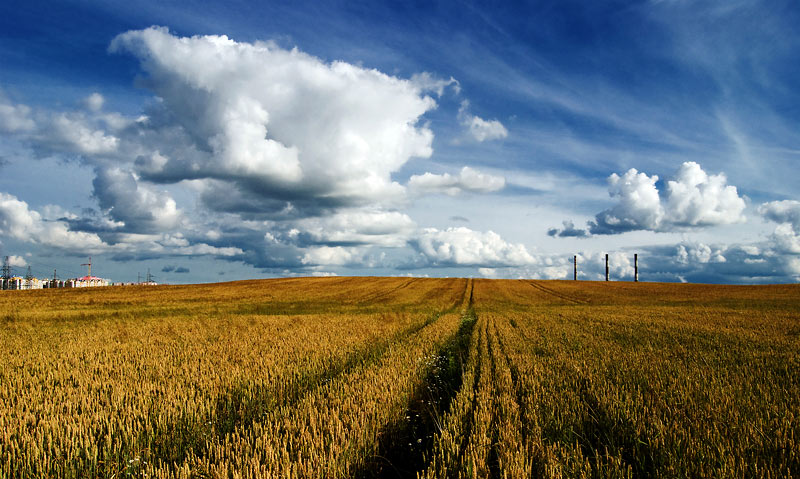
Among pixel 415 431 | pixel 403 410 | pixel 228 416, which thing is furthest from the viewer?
pixel 228 416

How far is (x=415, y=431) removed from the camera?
573 cm

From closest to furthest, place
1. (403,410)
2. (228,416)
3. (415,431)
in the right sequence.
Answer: (415,431), (403,410), (228,416)

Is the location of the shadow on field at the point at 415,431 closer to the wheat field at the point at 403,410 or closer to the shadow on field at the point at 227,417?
the wheat field at the point at 403,410

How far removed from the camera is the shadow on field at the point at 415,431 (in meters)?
4.66

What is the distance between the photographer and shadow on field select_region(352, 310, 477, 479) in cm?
466

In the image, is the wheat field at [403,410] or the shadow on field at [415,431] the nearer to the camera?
the wheat field at [403,410]

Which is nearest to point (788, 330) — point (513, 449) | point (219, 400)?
point (513, 449)

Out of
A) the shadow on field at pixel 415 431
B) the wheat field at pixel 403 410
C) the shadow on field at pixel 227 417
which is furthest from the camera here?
the shadow on field at pixel 227 417

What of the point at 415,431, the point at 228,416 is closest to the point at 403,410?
the point at 415,431

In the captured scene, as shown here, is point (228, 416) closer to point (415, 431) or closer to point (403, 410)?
point (403, 410)

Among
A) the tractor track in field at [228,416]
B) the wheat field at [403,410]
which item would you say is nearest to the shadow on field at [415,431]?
the wheat field at [403,410]

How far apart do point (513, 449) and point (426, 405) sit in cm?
269

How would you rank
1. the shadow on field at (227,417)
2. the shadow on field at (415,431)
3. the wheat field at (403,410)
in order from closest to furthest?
the wheat field at (403,410)
the shadow on field at (415,431)
the shadow on field at (227,417)

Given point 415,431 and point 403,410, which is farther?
point 403,410
